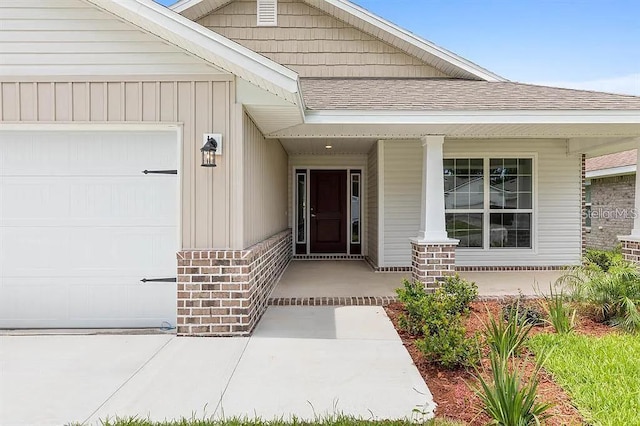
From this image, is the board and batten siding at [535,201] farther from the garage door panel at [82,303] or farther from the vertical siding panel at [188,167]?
the garage door panel at [82,303]

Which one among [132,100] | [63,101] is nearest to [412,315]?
[132,100]

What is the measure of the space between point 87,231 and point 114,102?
1489 millimetres

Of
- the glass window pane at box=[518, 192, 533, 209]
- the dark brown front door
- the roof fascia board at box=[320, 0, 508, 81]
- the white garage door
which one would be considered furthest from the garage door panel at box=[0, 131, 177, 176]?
the glass window pane at box=[518, 192, 533, 209]

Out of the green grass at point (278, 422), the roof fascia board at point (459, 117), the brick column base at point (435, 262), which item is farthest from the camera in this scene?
the brick column base at point (435, 262)

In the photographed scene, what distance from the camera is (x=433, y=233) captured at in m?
5.74

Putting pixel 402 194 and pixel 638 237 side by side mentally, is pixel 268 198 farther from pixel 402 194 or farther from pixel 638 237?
pixel 638 237

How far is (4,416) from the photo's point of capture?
2.63m

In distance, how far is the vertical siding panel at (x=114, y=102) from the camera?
166 inches

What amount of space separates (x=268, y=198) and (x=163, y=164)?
89.2 inches

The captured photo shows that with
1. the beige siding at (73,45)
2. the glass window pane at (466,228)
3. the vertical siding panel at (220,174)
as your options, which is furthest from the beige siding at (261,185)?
the glass window pane at (466,228)

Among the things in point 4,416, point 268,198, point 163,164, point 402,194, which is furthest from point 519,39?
point 4,416

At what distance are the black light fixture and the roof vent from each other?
16.8 ft

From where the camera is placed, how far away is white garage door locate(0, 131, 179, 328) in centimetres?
440

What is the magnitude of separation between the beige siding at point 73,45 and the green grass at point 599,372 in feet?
14.7
